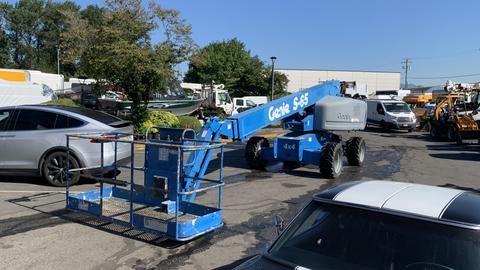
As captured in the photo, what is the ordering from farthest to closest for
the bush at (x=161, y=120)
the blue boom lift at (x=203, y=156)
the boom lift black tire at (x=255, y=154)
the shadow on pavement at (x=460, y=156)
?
1. the bush at (x=161, y=120)
2. the shadow on pavement at (x=460, y=156)
3. the boom lift black tire at (x=255, y=154)
4. the blue boom lift at (x=203, y=156)

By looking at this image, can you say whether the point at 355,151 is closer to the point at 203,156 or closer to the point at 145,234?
the point at 203,156

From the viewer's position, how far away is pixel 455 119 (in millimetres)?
23281

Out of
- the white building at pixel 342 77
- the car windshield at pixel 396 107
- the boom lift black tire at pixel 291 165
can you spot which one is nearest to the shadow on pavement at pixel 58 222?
the boom lift black tire at pixel 291 165

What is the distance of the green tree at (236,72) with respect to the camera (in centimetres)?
6831

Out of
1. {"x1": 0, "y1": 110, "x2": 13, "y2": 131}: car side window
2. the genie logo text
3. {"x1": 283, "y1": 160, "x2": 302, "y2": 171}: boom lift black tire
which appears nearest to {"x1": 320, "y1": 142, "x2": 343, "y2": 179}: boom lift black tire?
the genie logo text

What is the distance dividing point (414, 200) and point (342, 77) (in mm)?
97516

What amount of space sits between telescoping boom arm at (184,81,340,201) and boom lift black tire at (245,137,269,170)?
4.00ft

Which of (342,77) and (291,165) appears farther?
(342,77)

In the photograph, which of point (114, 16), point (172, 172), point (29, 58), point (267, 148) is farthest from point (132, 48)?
point (29, 58)

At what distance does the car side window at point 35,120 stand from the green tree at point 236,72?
5309 centimetres

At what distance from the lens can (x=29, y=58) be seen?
94.8 m

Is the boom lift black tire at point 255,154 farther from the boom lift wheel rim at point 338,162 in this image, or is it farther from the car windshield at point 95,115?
the car windshield at point 95,115

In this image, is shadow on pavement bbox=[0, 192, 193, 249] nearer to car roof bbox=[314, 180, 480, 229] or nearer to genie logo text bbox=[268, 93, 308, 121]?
car roof bbox=[314, 180, 480, 229]

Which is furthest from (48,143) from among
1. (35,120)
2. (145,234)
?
(145,234)
